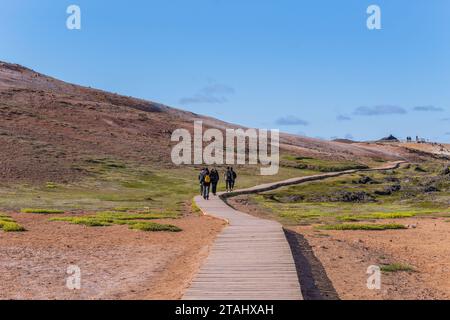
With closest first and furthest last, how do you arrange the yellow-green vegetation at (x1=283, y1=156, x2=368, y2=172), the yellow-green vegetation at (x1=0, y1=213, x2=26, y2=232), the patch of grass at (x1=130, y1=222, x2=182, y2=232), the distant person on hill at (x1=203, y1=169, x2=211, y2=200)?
the yellow-green vegetation at (x1=0, y1=213, x2=26, y2=232) → the patch of grass at (x1=130, y1=222, x2=182, y2=232) → the distant person on hill at (x1=203, y1=169, x2=211, y2=200) → the yellow-green vegetation at (x1=283, y1=156, x2=368, y2=172)

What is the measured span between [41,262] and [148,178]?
4821cm

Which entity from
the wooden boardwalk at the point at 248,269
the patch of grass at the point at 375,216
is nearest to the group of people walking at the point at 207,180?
the patch of grass at the point at 375,216

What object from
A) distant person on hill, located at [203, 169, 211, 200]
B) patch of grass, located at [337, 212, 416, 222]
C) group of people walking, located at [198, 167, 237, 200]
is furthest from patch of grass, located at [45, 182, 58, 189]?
patch of grass, located at [337, 212, 416, 222]

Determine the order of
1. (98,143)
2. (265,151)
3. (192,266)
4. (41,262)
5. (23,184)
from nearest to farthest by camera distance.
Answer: (192,266), (41,262), (23,184), (98,143), (265,151)

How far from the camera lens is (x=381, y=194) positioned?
65312 millimetres

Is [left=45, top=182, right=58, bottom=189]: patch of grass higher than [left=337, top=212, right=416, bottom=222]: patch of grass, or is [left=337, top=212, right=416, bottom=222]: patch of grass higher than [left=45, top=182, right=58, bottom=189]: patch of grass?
[left=45, top=182, right=58, bottom=189]: patch of grass

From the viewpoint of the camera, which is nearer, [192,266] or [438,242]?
[192,266]

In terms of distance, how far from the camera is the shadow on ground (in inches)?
690

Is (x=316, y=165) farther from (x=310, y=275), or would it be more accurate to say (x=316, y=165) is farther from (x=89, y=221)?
(x=310, y=275)

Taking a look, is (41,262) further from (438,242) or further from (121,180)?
(121,180)

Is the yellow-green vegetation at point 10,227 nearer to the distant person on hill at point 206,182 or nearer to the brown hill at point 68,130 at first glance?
the distant person on hill at point 206,182

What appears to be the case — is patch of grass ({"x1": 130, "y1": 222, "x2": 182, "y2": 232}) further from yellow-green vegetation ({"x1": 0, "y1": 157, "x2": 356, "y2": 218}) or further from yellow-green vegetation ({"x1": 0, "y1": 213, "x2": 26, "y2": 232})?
yellow-green vegetation ({"x1": 0, "y1": 157, "x2": 356, "y2": 218})

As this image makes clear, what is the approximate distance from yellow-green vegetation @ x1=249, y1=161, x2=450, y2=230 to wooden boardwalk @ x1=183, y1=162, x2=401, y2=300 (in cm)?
1215
